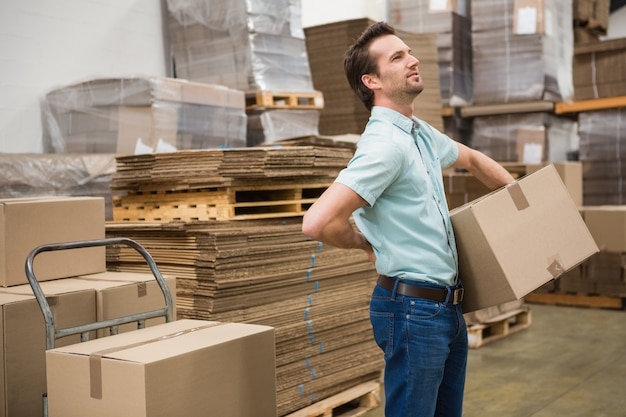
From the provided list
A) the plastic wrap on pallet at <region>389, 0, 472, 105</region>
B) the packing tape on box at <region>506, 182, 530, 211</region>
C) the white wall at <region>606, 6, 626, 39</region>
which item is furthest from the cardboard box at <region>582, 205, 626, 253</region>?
the packing tape on box at <region>506, 182, 530, 211</region>

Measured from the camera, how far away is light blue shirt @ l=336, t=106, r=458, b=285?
260 centimetres

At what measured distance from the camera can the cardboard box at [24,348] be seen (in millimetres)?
2963

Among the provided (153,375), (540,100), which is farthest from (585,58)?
(153,375)

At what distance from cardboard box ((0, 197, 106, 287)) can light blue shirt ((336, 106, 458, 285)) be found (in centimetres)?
163

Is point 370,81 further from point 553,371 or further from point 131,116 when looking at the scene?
point 553,371

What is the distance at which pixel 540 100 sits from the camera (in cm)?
853

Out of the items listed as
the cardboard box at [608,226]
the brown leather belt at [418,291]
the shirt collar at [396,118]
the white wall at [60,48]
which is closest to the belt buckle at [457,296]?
the brown leather belt at [418,291]

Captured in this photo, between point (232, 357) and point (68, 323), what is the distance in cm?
88

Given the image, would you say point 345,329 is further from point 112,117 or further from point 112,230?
point 112,117

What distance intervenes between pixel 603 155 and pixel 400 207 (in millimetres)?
6772

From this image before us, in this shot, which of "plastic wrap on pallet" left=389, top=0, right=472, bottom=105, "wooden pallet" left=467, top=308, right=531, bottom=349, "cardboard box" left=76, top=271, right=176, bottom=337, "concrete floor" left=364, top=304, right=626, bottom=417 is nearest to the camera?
"cardboard box" left=76, top=271, right=176, bottom=337

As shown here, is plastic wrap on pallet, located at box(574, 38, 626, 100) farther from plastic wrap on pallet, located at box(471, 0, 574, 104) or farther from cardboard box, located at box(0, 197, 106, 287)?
cardboard box, located at box(0, 197, 106, 287)

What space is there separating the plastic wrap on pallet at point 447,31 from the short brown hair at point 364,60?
6033 mm

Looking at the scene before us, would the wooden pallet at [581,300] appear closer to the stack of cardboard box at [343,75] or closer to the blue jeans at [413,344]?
the stack of cardboard box at [343,75]
